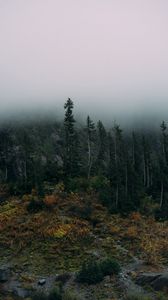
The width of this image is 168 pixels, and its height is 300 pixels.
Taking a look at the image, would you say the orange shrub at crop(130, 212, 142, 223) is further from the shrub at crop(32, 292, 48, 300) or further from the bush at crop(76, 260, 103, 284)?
the shrub at crop(32, 292, 48, 300)

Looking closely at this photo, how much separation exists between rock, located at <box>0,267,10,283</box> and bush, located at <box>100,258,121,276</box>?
987 cm

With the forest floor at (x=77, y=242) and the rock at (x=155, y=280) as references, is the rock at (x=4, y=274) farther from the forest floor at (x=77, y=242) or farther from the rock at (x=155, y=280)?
the rock at (x=155, y=280)

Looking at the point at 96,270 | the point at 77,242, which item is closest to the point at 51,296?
the point at 96,270

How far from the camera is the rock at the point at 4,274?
194 feet

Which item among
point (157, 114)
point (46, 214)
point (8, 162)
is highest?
point (157, 114)

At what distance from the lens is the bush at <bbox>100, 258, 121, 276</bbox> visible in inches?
2359

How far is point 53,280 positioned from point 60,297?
5.26m

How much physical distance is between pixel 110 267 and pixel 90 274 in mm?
2736

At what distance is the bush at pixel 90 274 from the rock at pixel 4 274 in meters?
7.38

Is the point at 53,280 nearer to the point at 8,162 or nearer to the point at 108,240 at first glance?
the point at 108,240

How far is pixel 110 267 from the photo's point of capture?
60.2 m

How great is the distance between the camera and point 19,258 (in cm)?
6388

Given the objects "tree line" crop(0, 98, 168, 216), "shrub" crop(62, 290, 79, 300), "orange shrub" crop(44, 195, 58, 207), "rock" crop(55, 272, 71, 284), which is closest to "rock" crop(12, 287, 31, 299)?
"shrub" crop(62, 290, 79, 300)

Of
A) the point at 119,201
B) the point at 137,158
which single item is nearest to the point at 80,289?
the point at 119,201
